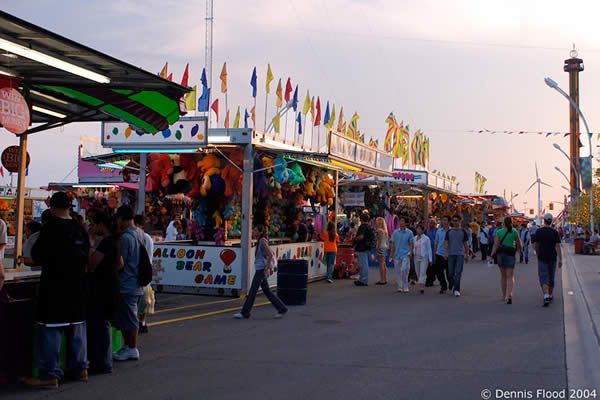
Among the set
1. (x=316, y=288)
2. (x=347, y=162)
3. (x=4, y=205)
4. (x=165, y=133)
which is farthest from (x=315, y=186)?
(x=4, y=205)

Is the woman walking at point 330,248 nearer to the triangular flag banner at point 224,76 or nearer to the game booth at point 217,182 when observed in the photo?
the game booth at point 217,182

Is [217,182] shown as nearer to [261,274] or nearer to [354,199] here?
[261,274]

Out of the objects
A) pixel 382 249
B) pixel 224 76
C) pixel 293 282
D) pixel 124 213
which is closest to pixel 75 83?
pixel 124 213

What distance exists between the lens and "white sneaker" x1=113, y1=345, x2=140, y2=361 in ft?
24.8

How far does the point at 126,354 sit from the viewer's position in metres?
7.57

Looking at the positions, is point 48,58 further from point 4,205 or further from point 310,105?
point 4,205

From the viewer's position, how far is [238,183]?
14562mm

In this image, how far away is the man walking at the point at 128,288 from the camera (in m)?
7.53

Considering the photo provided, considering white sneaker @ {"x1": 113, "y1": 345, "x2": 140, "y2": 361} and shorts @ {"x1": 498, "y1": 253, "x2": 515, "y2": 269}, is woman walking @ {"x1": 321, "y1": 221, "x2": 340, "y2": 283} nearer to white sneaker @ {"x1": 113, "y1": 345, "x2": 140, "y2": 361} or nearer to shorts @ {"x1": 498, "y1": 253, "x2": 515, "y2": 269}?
shorts @ {"x1": 498, "y1": 253, "x2": 515, "y2": 269}

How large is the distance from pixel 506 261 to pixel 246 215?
548cm

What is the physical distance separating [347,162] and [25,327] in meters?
11.1

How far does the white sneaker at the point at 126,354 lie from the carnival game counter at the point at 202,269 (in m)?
6.18

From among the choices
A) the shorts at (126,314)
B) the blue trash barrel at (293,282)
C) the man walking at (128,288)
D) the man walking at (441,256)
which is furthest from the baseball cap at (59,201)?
the man walking at (441,256)

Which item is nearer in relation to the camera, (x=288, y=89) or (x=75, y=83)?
(x=75, y=83)
